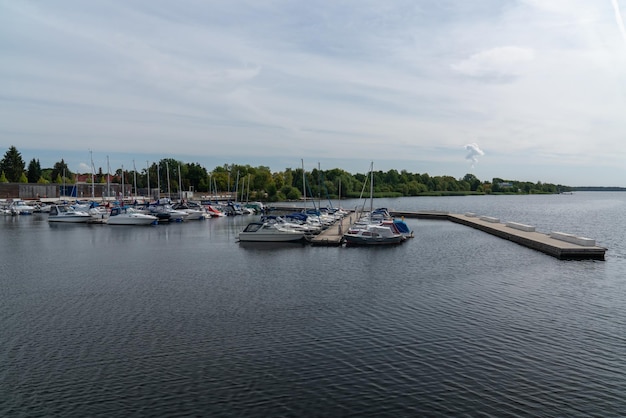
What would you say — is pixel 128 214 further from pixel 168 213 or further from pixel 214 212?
pixel 214 212

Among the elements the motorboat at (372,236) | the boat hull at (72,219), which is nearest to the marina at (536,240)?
the motorboat at (372,236)

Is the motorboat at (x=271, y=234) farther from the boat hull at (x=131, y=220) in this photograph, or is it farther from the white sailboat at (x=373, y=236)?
the boat hull at (x=131, y=220)

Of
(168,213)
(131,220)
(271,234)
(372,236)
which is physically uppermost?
(168,213)

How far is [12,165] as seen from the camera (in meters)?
164

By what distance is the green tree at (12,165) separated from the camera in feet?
527

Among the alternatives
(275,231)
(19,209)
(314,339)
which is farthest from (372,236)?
(19,209)

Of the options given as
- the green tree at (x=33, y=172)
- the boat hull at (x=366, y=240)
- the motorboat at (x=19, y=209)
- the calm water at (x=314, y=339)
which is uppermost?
the green tree at (x=33, y=172)

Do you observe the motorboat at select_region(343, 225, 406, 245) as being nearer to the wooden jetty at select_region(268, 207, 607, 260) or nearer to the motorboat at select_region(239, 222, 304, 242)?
the wooden jetty at select_region(268, 207, 607, 260)

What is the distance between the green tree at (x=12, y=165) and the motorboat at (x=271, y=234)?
13874cm

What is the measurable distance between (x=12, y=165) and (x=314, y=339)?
577ft

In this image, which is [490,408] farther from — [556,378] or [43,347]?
[43,347]

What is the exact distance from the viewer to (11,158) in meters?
164

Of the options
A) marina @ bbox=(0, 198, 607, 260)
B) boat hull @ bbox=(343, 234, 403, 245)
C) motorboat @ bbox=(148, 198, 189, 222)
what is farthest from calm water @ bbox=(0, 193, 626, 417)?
motorboat @ bbox=(148, 198, 189, 222)

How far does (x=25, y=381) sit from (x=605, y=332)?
21.8m
